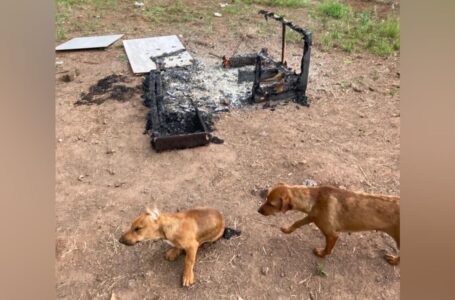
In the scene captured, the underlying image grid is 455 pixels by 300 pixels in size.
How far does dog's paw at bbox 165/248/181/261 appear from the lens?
340 cm

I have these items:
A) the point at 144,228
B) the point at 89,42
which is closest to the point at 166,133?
the point at 144,228

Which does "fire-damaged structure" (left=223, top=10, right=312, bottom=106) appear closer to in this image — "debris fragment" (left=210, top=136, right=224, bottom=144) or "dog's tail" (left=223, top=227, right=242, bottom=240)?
"debris fragment" (left=210, top=136, right=224, bottom=144)

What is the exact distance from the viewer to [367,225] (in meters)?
2.99

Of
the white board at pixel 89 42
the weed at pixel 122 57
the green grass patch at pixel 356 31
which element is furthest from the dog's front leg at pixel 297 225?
the white board at pixel 89 42

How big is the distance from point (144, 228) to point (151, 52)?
5286 mm

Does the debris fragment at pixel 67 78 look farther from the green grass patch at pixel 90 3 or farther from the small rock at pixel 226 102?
the green grass patch at pixel 90 3

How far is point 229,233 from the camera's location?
370 centimetres

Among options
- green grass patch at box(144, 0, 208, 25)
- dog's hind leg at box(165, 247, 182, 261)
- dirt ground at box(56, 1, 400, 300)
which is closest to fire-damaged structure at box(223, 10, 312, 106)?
dirt ground at box(56, 1, 400, 300)

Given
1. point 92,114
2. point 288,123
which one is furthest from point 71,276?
point 288,123

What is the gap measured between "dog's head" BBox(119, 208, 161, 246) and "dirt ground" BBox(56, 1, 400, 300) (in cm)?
48
